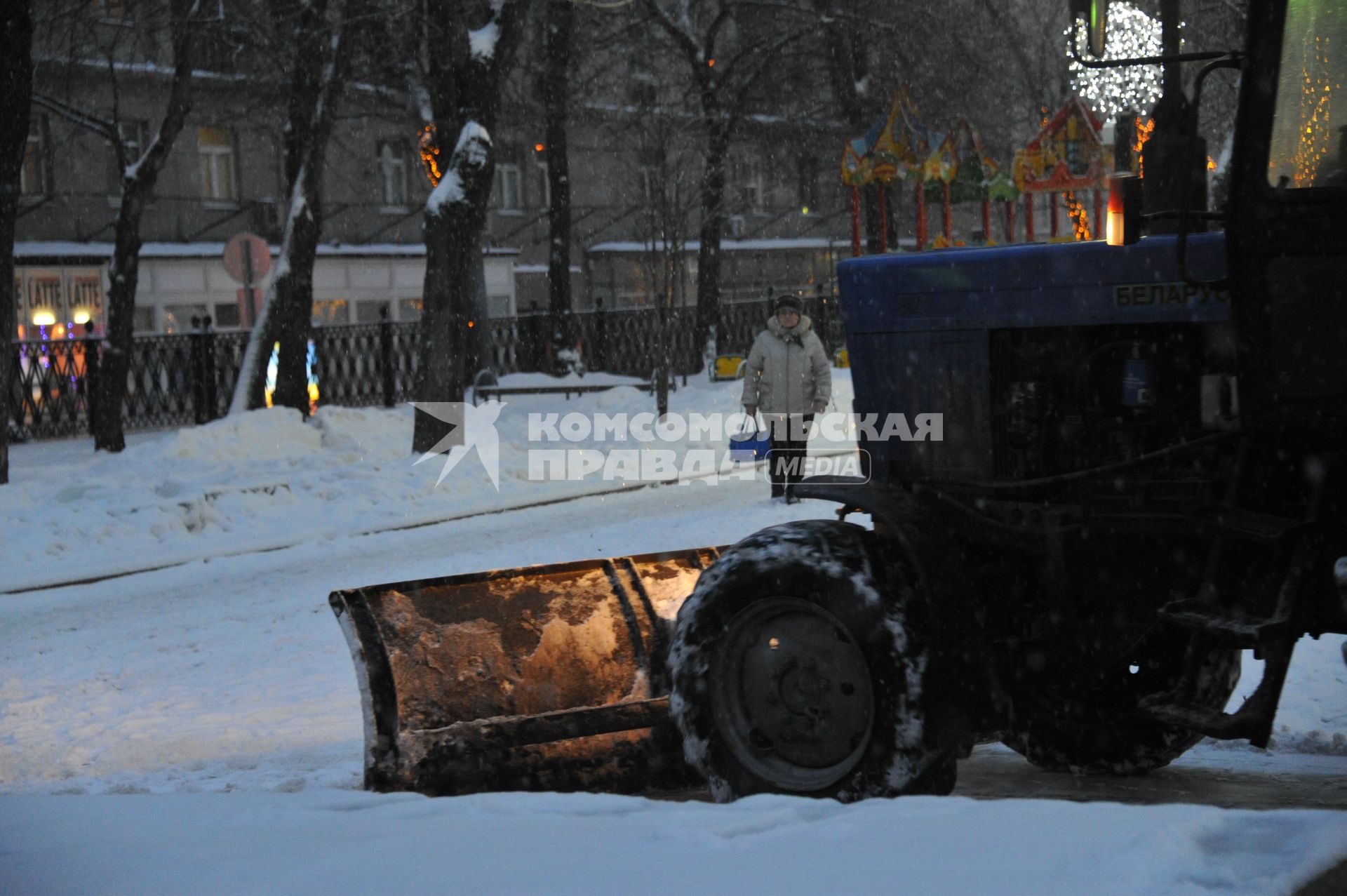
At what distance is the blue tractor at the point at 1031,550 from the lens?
414 cm

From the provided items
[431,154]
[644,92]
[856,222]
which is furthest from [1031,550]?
[644,92]

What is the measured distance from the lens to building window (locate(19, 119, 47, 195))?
32.1m

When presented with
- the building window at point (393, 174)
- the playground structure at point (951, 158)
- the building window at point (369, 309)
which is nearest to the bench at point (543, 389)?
the playground structure at point (951, 158)

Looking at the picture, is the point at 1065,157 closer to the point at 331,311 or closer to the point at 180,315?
the point at 331,311

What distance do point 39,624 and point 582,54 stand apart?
76.2 feet

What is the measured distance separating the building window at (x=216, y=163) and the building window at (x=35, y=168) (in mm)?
4125

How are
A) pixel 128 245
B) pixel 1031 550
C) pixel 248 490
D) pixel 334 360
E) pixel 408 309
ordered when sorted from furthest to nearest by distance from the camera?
1. pixel 408 309
2. pixel 334 360
3. pixel 128 245
4. pixel 248 490
5. pixel 1031 550

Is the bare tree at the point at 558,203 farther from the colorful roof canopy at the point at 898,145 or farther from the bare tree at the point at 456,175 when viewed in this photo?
the bare tree at the point at 456,175

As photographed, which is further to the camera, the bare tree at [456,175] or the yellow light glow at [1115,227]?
the bare tree at [456,175]

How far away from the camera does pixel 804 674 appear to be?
4.59m

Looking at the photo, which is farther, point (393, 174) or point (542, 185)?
point (542, 185)

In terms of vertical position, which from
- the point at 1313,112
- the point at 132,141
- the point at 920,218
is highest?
the point at 132,141

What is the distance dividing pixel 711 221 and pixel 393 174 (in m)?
14.3

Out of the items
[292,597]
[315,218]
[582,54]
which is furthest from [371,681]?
[582,54]
